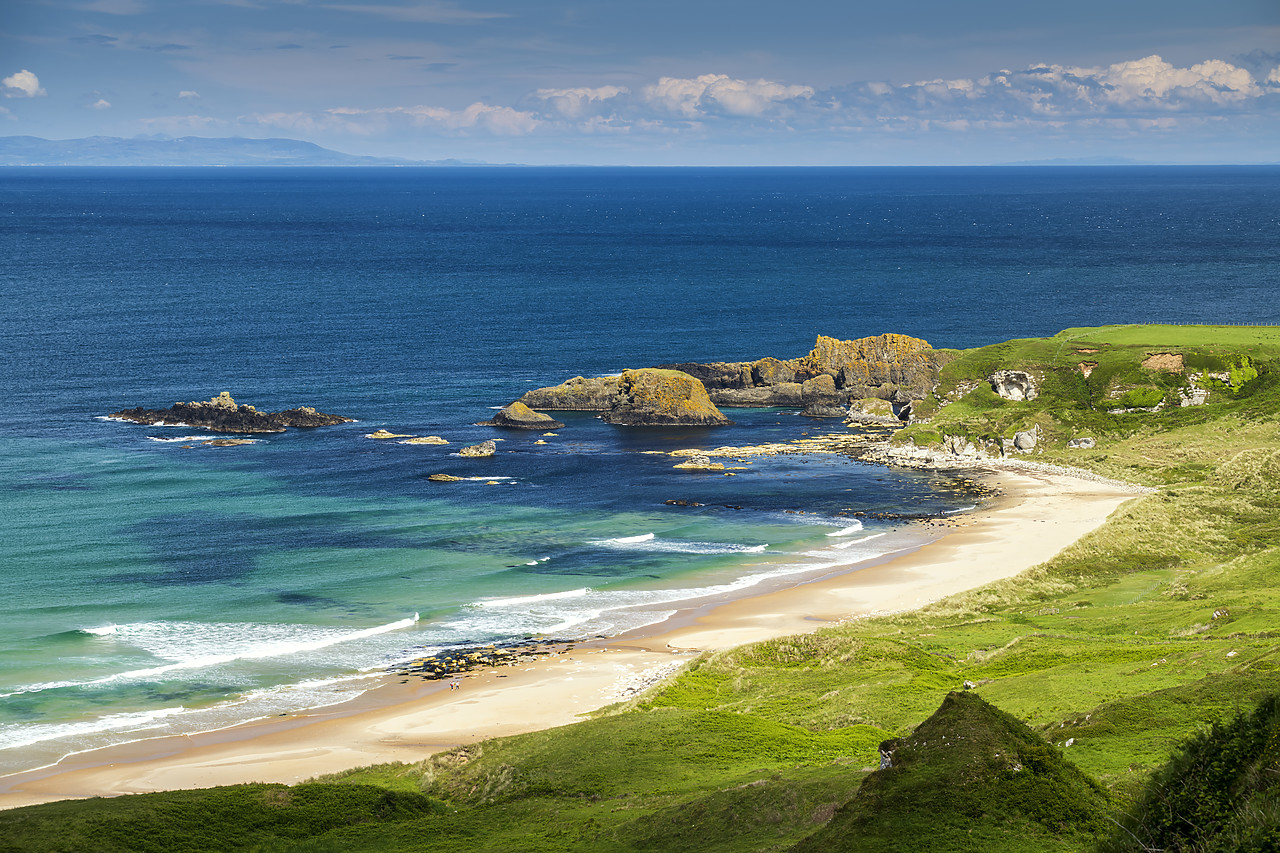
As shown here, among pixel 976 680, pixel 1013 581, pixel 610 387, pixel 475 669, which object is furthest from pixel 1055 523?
pixel 610 387

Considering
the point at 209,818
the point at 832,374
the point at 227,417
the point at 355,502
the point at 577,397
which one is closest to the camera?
→ the point at 209,818

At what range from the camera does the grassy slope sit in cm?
2641

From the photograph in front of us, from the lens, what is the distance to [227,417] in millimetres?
101250

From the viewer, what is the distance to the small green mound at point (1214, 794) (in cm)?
1614

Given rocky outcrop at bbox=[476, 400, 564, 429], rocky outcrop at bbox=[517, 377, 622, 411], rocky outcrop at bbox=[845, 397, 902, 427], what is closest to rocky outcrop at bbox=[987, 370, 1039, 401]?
rocky outcrop at bbox=[845, 397, 902, 427]

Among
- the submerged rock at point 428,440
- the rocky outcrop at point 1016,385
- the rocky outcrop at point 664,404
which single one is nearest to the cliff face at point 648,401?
the rocky outcrop at point 664,404

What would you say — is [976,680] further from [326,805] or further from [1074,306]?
[1074,306]

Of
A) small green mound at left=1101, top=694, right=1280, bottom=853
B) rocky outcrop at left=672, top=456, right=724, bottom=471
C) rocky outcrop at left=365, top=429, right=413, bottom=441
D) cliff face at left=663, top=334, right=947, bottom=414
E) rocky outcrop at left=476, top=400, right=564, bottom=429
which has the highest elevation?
small green mound at left=1101, top=694, right=1280, bottom=853

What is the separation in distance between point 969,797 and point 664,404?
86.0 metres

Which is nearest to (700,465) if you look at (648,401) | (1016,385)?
(648,401)

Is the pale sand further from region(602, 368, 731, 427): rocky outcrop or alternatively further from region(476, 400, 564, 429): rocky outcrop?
region(476, 400, 564, 429): rocky outcrop

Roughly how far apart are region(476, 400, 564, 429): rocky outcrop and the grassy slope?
5349 centimetres

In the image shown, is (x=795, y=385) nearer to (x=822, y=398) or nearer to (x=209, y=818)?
(x=822, y=398)

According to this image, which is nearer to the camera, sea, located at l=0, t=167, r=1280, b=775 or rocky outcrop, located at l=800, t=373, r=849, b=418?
sea, located at l=0, t=167, r=1280, b=775
